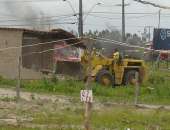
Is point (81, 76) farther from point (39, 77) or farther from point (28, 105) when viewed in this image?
point (28, 105)

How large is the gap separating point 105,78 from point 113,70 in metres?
0.91

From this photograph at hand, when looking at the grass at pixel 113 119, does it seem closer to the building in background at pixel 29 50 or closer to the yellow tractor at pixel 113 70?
the yellow tractor at pixel 113 70

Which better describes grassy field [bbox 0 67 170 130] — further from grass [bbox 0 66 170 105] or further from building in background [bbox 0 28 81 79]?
building in background [bbox 0 28 81 79]

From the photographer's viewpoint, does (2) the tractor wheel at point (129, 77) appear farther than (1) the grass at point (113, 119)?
Yes

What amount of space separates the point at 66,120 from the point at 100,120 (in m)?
1.00

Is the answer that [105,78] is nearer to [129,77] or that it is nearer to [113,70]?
[113,70]

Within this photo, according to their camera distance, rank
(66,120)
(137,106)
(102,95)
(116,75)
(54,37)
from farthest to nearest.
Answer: (54,37) < (116,75) < (102,95) < (137,106) < (66,120)

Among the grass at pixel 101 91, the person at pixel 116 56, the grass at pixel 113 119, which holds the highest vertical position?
the person at pixel 116 56

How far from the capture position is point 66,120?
53.3ft

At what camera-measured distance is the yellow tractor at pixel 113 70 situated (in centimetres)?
3247

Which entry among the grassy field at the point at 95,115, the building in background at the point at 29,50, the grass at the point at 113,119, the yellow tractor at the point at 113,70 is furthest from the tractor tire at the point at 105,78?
the grass at the point at 113,119

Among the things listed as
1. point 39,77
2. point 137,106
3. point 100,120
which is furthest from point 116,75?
point 100,120

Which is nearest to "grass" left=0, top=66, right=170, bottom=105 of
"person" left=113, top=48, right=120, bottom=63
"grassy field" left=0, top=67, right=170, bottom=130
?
"grassy field" left=0, top=67, right=170, bottom=130

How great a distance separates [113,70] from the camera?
109 feet
